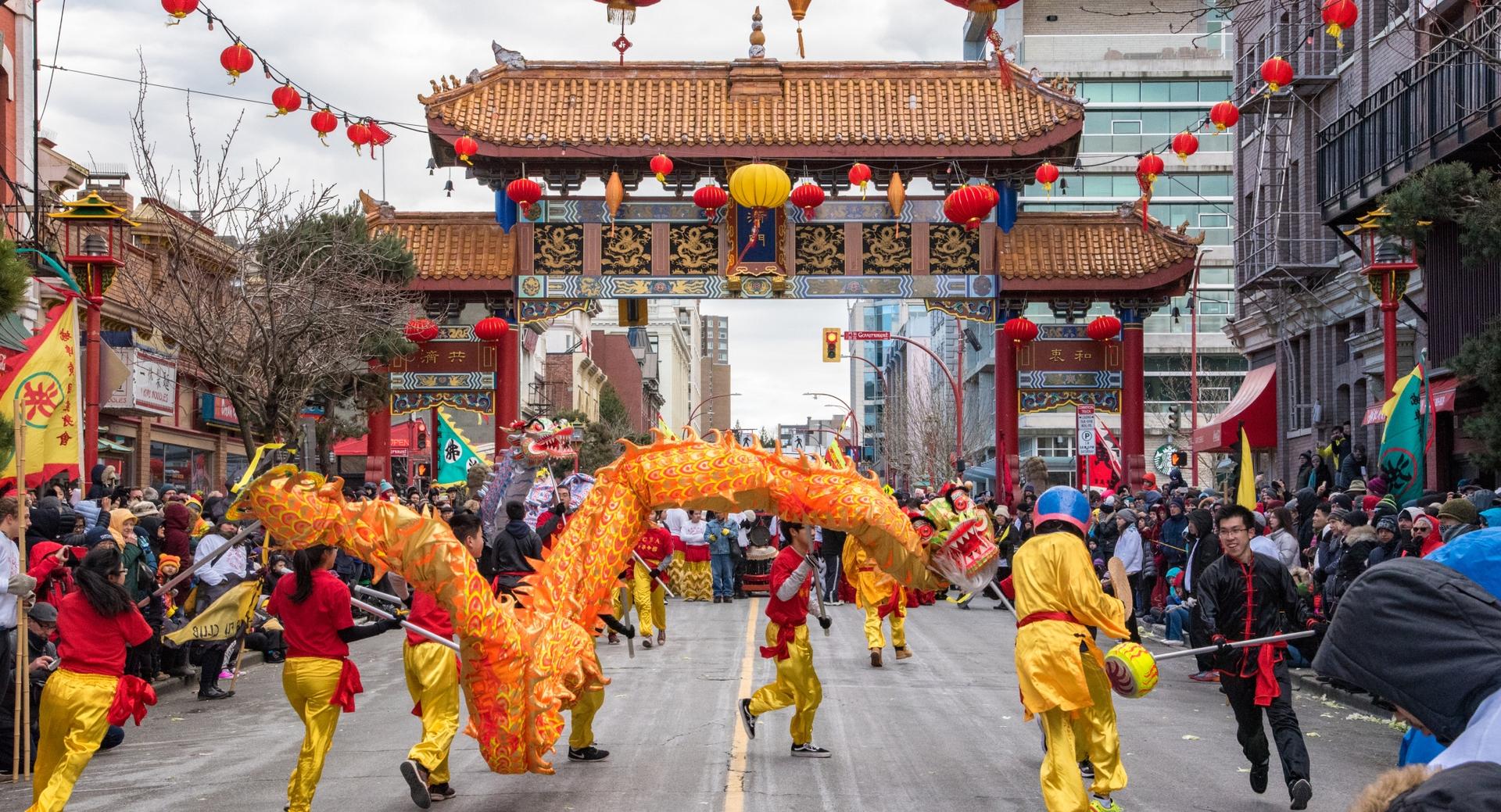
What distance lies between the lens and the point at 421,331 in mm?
26656

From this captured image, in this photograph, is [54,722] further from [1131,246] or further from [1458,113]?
[1131,246]

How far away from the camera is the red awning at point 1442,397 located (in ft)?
65.7

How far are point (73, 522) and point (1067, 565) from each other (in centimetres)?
951

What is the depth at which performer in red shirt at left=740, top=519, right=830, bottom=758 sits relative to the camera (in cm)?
994

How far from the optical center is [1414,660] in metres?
2.75

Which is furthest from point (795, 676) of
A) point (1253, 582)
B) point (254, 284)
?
point (254, 284)

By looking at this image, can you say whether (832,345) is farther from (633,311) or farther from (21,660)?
(21,660)

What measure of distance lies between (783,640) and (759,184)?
Answer: 1489cm

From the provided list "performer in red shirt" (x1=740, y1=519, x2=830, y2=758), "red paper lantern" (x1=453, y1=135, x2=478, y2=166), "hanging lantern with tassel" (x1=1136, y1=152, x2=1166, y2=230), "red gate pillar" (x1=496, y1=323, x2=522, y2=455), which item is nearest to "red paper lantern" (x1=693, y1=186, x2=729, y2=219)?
"red paper lantern" (x1=453, y1=135, x2=478, y2=166)

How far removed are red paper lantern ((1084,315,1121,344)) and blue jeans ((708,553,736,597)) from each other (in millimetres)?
8098

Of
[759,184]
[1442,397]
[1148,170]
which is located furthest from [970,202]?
[1442,397]

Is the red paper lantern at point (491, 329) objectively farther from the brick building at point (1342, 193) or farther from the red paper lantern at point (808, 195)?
the brick building at point (1342, 193)

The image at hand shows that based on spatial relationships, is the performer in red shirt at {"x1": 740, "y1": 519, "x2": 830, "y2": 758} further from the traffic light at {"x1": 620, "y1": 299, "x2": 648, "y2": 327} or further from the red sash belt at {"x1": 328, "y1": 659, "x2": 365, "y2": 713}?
the traffic light at {"x1": 620, "y1": 299, "x2": 648, "y2": 327}

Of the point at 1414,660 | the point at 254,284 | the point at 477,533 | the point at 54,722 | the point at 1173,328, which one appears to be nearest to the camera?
the point at 1414,660
